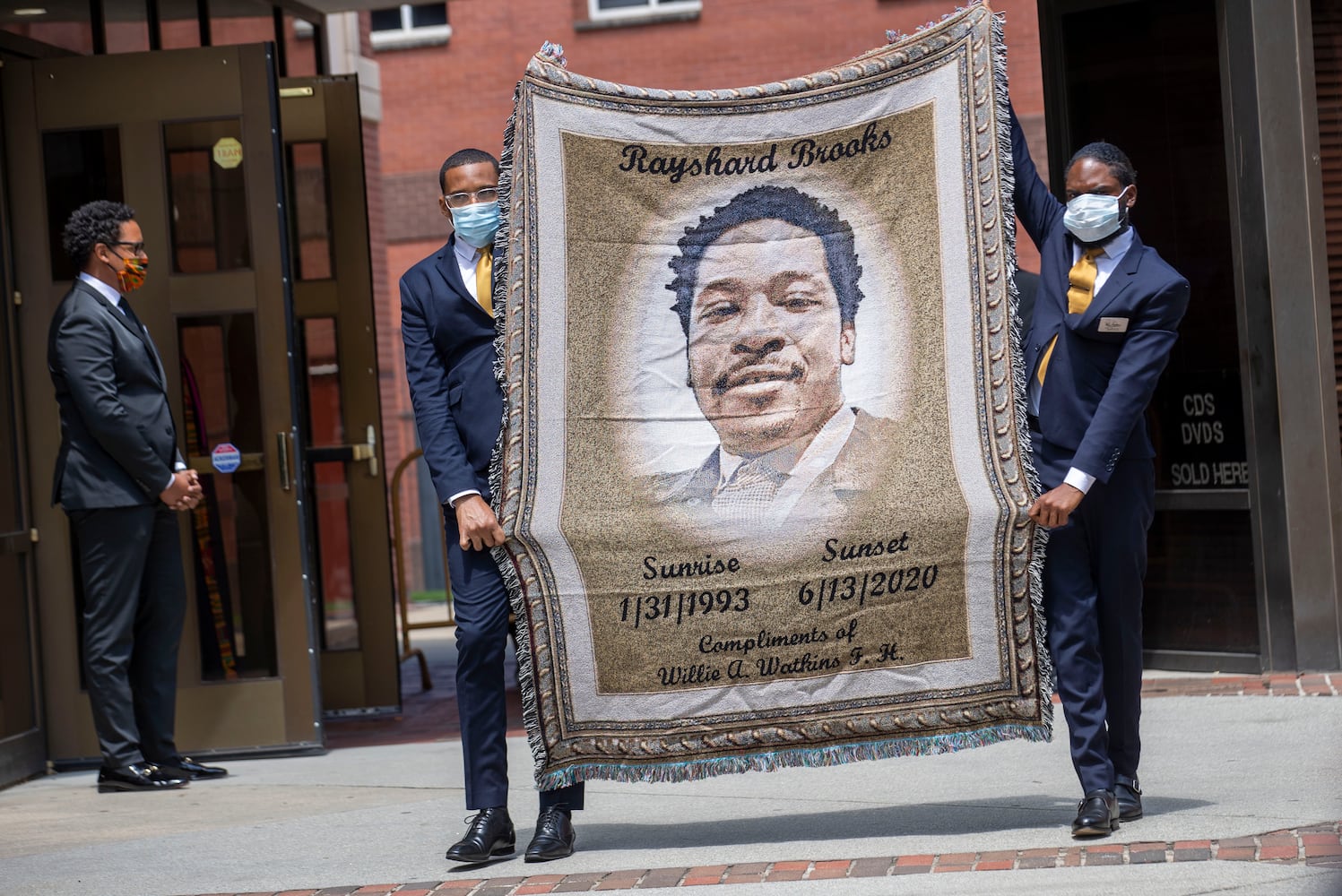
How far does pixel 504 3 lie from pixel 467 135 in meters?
1.55

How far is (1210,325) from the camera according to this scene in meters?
7.99

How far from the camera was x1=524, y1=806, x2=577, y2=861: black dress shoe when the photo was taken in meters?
5.26

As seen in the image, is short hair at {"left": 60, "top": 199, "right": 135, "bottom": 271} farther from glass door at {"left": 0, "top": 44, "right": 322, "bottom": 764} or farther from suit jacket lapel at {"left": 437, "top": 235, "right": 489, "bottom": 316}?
suit jacket lapel at {"left": 437, "top": 235, "right": 489, "bottom": 316}

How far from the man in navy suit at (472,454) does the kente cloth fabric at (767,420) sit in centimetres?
9

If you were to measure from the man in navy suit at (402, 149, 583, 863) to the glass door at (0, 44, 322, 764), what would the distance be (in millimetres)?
2435

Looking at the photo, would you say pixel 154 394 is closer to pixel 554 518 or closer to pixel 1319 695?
pixel 554 518

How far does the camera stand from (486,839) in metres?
5.25

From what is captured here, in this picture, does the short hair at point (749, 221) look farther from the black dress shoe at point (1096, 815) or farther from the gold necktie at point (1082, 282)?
the black dress shoe at point (1096, 815)

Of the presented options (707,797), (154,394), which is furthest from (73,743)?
(707,797)

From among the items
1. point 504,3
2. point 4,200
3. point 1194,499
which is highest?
point 504,3

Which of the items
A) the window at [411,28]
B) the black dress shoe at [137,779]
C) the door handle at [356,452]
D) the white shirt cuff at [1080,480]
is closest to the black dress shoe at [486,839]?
the white shirt cuff at [1080,480]

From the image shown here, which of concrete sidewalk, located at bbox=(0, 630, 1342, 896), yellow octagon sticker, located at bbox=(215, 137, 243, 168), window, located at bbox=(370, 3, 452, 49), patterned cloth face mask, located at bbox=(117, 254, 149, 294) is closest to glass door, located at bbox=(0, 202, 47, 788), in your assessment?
concrete sidewalk, located at bbox=(0, 630, 1342, 896)

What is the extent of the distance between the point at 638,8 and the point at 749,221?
1565 cm

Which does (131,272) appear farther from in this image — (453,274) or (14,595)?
(453,274)
